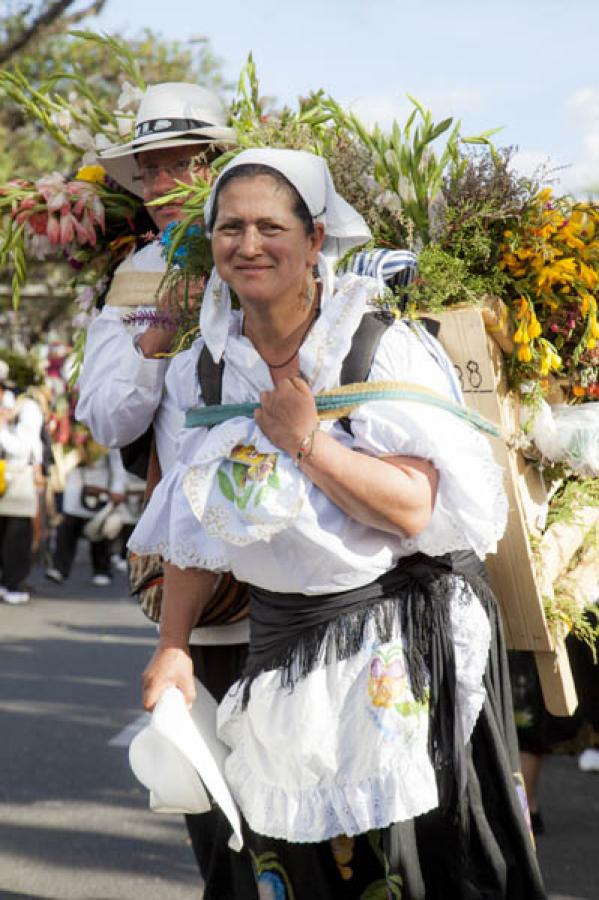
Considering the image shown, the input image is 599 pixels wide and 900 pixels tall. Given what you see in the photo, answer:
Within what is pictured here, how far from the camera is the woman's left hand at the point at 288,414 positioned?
250 cm

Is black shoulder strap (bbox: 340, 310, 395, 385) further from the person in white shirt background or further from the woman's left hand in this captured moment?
the person in white shirt background

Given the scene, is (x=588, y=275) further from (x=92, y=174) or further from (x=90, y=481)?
(x=90, y=481)

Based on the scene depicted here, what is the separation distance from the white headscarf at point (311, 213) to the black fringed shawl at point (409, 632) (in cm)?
60

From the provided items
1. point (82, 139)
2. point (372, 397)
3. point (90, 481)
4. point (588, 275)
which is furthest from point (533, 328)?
point (90, 481)

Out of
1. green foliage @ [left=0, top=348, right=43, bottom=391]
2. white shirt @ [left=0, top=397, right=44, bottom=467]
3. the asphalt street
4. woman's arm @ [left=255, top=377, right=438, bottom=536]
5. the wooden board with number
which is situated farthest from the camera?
green foliage @ [left=0, top=348, right=43, bottom=391]

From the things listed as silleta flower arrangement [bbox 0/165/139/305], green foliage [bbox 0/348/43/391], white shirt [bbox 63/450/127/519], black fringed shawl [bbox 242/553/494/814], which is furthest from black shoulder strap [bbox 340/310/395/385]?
white shirt [bbox 63/450/127/519]

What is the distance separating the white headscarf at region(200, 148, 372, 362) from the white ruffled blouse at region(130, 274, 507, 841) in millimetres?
84

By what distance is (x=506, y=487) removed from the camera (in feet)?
10.1

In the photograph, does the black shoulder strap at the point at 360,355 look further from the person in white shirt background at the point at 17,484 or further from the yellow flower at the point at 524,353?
the person in white shirt background at the point at 17,484

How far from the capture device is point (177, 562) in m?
2.87

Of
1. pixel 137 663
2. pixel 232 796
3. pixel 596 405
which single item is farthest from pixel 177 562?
pixel 137 663

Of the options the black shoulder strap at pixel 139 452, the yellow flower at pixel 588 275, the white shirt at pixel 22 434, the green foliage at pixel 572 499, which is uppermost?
the yellow flower at pixel 588 275

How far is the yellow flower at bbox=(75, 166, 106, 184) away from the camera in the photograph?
12.5 ft

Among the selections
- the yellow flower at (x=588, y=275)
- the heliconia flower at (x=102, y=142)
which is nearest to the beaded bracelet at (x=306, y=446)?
the yellow flower at (x=588, y=275)
